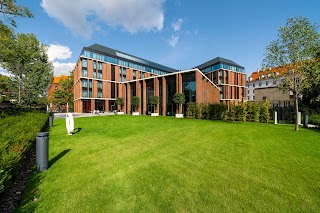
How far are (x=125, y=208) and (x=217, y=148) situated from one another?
554 centimetres

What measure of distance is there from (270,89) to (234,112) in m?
16.7

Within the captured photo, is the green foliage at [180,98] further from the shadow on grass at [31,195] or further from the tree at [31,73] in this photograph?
the tree at [31,73]

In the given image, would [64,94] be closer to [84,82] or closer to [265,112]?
[84,82]

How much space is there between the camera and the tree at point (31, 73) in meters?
36.4

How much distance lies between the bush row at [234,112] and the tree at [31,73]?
37693 millimetres

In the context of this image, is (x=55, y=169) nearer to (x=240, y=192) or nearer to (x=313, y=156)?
(x=240, y=192)

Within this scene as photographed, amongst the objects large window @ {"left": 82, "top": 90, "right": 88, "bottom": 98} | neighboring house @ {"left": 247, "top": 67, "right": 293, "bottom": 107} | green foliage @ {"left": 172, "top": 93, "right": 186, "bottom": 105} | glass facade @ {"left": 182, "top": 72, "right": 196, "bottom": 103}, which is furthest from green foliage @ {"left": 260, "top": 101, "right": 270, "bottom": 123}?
large window @ {"left": 82, "top": 90, "right": 88, "bottom": 98}

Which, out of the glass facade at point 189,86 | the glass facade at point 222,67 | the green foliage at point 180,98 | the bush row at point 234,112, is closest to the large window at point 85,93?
the glass facade at point 189,86

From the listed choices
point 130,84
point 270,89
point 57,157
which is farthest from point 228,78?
point 57,157

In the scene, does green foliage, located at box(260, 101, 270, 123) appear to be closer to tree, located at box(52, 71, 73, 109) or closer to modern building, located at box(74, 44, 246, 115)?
modern building, located at box(74, 44, 246, 115)

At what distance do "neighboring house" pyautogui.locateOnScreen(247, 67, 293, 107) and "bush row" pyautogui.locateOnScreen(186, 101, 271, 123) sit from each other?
3134 millimetres

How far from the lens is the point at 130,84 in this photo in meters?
42.5

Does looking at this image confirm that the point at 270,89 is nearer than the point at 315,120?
No

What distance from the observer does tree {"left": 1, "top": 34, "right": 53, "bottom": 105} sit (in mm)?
36438
